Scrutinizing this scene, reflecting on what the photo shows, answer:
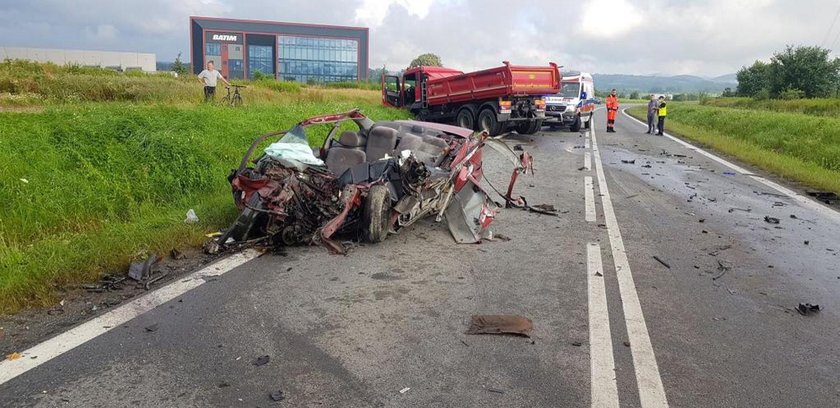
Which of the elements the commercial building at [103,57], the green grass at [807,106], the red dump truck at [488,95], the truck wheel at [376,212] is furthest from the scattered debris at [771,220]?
the commercial building at [103,57]

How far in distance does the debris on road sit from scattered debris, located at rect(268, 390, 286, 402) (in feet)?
4.30

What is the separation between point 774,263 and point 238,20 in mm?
68827

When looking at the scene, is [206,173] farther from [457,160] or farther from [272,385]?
→ [272,385]

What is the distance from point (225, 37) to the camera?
65.8 meters

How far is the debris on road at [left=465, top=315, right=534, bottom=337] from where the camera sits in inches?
149

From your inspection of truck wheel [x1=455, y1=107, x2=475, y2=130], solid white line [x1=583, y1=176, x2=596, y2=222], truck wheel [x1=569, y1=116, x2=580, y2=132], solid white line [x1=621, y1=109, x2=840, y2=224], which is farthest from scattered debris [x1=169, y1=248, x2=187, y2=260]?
truck wheel [x1=569, y1=116, x2=580, y2=132]

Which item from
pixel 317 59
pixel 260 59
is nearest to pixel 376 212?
pixel 317 59

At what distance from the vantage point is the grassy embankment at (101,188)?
16.1ft

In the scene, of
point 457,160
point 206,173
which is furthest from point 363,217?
point 206,173

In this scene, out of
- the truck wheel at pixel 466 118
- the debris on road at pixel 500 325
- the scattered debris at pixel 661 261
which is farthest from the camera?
the truck wheel at pixel 466 118

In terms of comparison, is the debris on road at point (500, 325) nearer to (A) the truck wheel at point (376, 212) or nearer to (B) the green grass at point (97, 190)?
(A) the truck wheel at point (376, 212)

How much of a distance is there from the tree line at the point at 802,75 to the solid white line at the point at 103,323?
5086 centimetres

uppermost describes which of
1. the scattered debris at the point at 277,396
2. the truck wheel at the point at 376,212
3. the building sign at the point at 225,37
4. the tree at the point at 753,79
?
the building sign at the point at 225,37

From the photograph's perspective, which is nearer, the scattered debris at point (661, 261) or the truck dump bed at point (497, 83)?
the scattered debris at point (661, 261)
